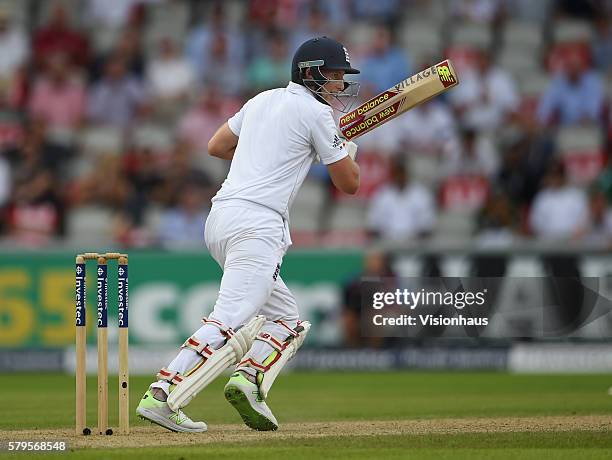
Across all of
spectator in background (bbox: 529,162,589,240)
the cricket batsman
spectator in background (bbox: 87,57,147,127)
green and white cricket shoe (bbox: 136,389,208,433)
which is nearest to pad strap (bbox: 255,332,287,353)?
the cricket batsman

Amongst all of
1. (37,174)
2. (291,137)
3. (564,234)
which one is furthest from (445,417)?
(37,174)

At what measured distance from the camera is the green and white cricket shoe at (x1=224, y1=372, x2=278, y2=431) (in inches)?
249

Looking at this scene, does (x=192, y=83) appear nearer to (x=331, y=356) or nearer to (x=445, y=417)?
(x=331, y=356)

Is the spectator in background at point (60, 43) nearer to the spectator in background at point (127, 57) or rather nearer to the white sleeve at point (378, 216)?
the spectator in background at point (127, 57)


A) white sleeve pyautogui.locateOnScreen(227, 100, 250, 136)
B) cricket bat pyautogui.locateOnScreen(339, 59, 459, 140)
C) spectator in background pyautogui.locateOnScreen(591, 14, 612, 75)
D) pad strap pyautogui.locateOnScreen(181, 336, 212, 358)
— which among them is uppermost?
spectator in background pyautogui.locateOnScreen(591, 14, 612, 75)

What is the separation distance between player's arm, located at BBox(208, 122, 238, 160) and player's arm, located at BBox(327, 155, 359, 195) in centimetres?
64

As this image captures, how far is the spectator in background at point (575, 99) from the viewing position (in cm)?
1465

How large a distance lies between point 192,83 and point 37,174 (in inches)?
104

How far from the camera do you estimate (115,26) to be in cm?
1593

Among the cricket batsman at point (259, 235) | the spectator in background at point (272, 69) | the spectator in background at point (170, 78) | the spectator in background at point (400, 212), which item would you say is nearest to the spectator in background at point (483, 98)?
the spectator in background at point (400, 212)

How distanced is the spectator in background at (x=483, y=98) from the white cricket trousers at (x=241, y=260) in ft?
28.3

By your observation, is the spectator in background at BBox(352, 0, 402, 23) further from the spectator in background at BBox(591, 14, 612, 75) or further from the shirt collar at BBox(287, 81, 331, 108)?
the shirt collar at BBox(287, 81, 331, 108)

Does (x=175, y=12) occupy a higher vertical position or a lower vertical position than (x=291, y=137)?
higher

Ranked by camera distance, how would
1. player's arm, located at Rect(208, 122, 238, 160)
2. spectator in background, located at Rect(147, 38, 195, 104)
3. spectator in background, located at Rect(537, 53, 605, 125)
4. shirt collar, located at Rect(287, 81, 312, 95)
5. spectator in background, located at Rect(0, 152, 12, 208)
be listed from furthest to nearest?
1. spectator in background, located at Rect(147, 38, 195, 104)
2. spectator in background, located at Rect(537, 53, 605, 125)
3. spectator in background, located at Rect(0, 152, 12, 208)
4. player's arm, located at Rect(208, 122, 238, 160)
5. shirt collar, located at Rect(287, 81, 312, 95)
